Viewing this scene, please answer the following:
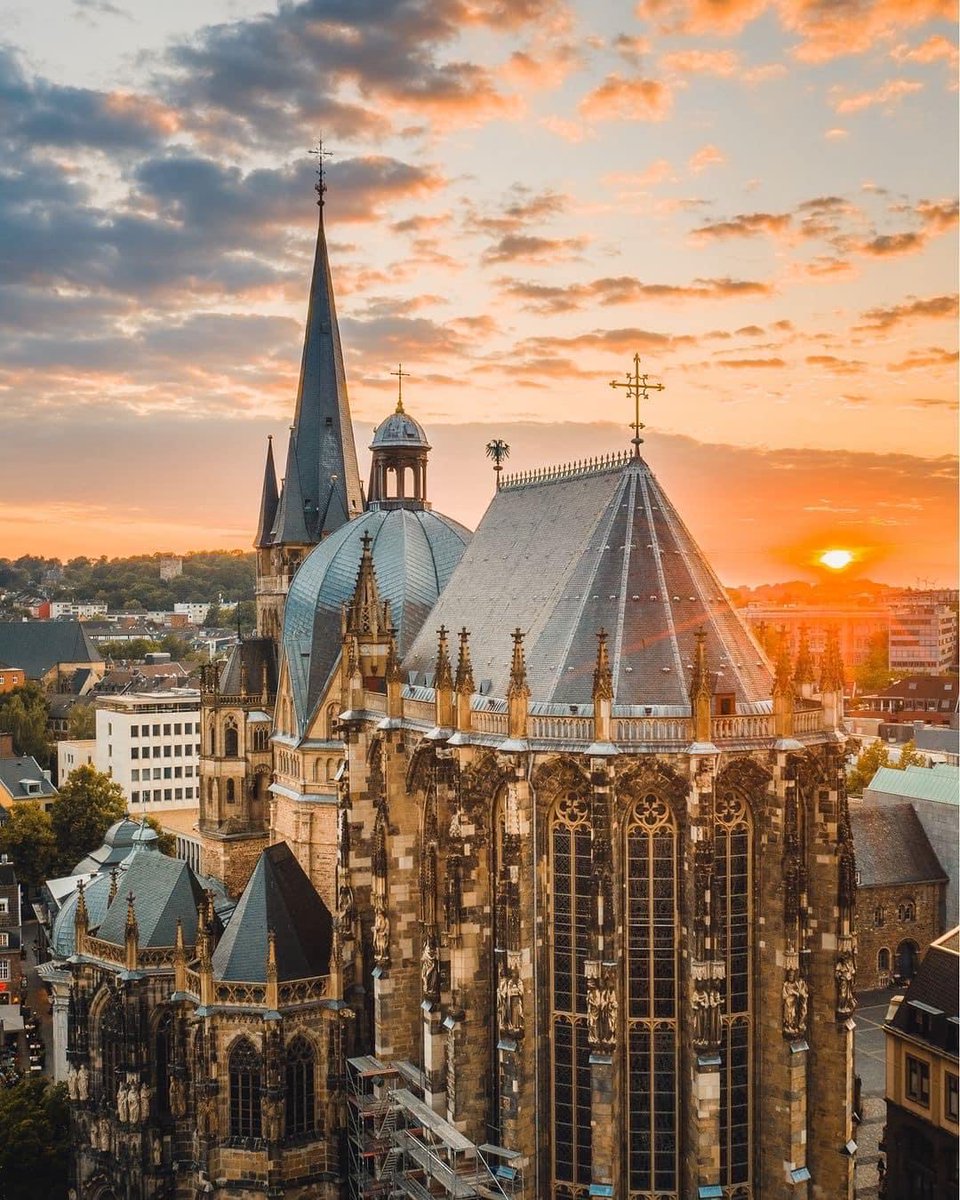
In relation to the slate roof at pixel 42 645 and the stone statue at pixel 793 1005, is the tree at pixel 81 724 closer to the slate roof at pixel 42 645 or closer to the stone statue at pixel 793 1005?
the slate roof at pixel 42 645

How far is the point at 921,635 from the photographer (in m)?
163

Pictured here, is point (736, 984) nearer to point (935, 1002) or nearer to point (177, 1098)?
point (935, 1002)

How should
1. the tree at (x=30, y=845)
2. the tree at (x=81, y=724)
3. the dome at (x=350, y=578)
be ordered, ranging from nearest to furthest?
the dome at (x=350, y=578) < the tree at (x=30, y=845) < the tree at (x=81, y=724)

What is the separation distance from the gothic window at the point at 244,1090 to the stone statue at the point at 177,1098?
3.32 meters

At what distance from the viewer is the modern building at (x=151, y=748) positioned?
113 metres

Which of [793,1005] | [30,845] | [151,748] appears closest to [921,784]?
[793,1005]

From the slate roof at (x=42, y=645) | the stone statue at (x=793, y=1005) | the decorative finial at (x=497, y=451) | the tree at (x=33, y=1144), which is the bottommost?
the tree at (x=33, y=1144)

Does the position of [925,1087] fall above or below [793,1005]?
below

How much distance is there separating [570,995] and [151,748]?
86449mm

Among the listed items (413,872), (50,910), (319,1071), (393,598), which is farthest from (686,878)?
(50,910)

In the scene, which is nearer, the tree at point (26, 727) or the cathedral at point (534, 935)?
the cathedral at point (534, 935)

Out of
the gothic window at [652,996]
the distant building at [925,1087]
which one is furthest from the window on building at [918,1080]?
the gothic window at [652,996]

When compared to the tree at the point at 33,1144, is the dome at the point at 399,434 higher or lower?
higher

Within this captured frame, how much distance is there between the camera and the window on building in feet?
143
